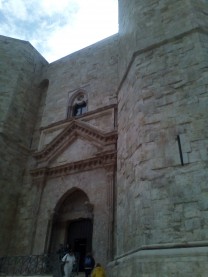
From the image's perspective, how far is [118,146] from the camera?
7.41 m

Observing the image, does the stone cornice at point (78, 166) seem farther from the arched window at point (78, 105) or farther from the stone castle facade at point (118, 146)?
the arched window at point (78, 105)

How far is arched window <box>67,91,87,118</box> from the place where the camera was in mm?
11120

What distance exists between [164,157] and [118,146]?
239 cm

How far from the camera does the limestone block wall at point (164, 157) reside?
4.45 meters

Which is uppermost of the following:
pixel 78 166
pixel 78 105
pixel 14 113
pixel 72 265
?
pixel 78 105

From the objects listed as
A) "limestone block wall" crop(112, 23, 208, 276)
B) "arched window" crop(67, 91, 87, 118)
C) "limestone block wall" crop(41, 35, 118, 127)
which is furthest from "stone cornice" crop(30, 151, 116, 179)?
"arched window" crop(67, 91, 87, 118)

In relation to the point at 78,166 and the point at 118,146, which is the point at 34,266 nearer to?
the point at 78,166

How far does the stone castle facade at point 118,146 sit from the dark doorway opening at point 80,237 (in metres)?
0.04

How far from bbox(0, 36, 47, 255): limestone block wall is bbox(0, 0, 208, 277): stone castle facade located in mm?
43

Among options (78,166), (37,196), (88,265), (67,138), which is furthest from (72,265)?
(67,138)

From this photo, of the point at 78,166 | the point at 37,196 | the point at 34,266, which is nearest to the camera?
the point at 34,266

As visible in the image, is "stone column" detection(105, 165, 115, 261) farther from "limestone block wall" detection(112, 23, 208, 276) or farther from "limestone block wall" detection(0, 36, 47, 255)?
"limestone block wall" detection(0, 36, 47, 255)

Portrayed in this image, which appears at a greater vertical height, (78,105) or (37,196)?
(78,105)

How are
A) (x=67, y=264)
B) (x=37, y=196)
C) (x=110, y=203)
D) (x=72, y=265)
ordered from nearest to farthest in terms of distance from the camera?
(x=67, y=264), (x=72, y=265), (x=110, y=203), (x=37, y=196)
